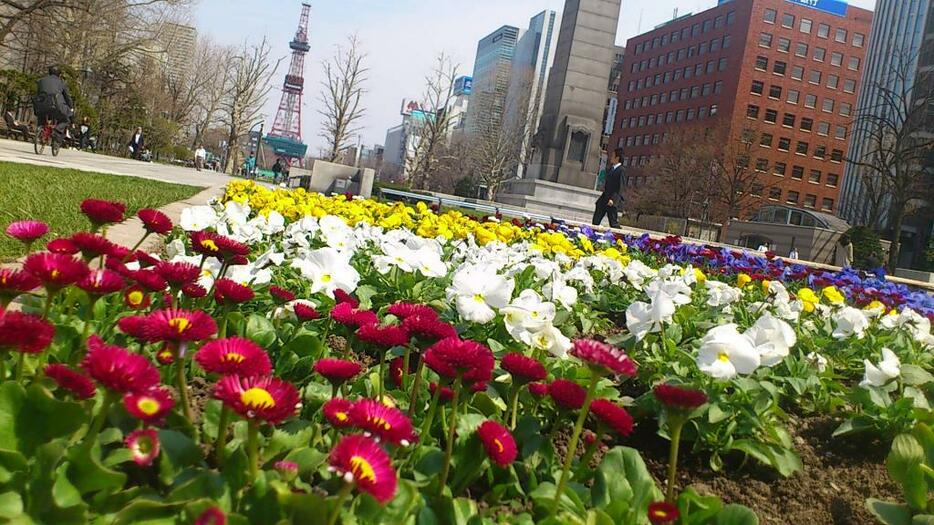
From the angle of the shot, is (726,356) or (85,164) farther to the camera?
(85,164)

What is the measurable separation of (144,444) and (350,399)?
77cm

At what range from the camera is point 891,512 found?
1.72 m

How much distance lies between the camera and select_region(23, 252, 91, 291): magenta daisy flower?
1324 millimetres

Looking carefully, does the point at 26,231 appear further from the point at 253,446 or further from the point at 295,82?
the point at 295,82

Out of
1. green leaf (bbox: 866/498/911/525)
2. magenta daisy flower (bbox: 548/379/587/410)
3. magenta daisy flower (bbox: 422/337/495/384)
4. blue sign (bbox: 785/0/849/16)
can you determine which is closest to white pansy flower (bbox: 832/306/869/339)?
green leaf (bbox: 866/498/911/525)

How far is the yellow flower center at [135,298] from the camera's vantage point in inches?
69.0

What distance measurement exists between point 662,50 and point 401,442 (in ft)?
314

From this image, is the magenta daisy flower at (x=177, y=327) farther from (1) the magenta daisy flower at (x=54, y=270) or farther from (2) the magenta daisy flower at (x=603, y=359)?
(2) the magenta daisy flower at (x=603, y=359)

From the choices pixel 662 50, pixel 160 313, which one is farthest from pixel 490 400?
pixel 662 50

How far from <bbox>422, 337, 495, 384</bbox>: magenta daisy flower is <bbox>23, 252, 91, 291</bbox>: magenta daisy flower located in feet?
2.33

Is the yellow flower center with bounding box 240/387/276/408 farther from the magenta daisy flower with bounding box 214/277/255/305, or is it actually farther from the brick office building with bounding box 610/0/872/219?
the brick office building with bounding box 610/0/872/219

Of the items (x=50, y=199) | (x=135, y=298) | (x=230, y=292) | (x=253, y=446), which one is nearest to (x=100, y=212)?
(x=135, y=298)

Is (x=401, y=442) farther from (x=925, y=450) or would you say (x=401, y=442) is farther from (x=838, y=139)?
(x=838, y=139)

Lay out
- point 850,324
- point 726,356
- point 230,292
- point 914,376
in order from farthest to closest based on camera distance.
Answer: point 850,324
point 914,376
point 726,356
point 230,292
